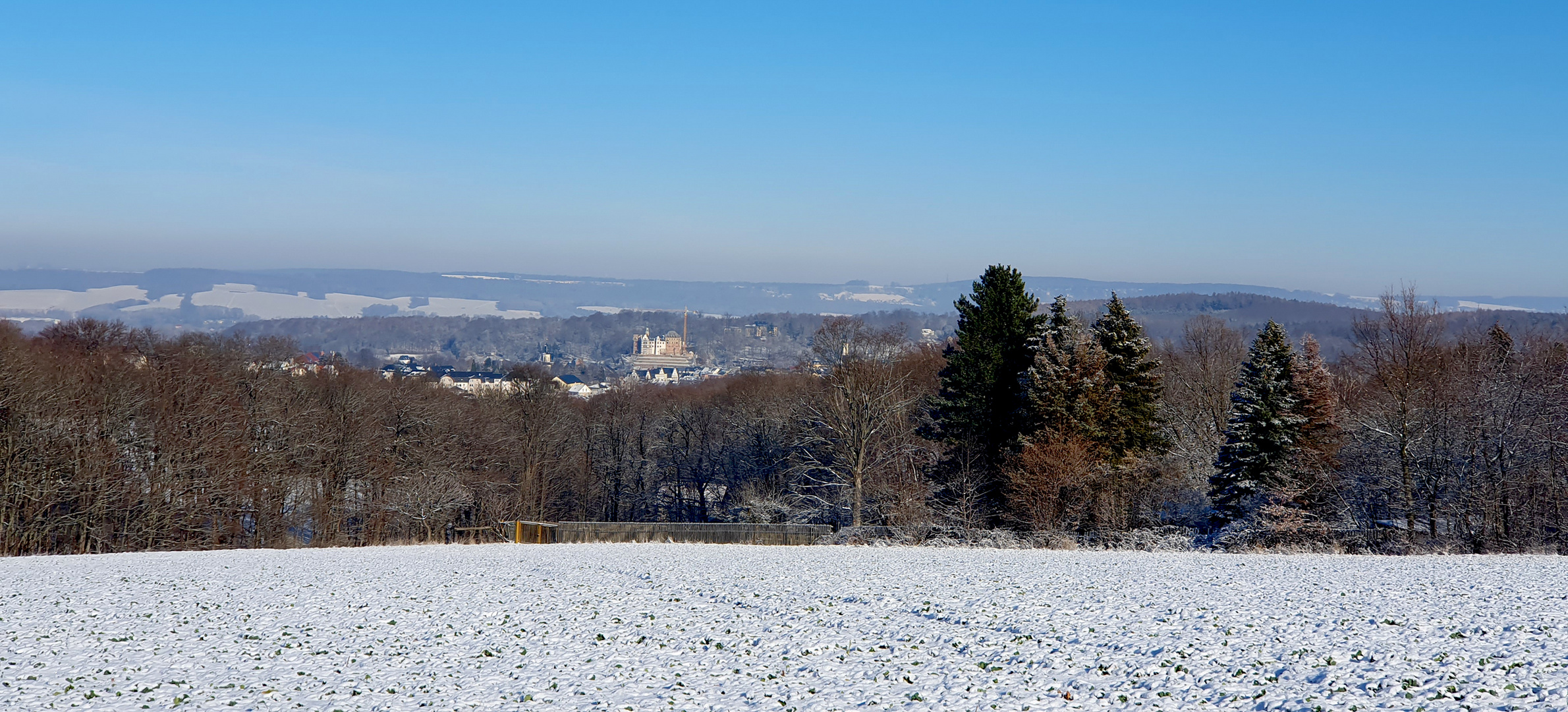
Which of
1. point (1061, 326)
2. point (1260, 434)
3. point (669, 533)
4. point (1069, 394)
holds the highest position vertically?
point (1061, 326)

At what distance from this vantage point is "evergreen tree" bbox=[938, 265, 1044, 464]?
4016cm

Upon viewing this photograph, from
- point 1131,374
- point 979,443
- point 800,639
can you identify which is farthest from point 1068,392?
point 800,639

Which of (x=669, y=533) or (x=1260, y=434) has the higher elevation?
(x=1260, y=434)

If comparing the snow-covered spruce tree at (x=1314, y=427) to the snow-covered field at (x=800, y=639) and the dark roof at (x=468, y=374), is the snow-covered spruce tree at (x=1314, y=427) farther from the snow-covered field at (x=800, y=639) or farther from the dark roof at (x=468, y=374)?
the dark roof at (x=468, y=374)

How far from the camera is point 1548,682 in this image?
9.93 metres

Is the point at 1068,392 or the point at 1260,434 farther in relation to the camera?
the point at 1068,392

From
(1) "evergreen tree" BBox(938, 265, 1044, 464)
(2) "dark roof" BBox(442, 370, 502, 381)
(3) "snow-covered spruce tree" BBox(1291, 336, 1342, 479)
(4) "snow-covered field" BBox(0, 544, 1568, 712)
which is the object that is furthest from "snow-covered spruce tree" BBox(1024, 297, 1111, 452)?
(2) "dark roof" BBox(442, 370, 502, 381)

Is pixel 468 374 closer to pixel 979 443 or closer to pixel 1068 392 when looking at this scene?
pixel 979 443

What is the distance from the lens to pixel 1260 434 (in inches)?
1373

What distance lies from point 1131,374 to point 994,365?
5.29 meters

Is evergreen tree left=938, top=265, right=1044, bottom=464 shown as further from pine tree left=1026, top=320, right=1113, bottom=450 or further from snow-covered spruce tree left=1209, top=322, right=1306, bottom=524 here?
snow-covered spruce tree left=1209, top=322, right=1306, bottom=524

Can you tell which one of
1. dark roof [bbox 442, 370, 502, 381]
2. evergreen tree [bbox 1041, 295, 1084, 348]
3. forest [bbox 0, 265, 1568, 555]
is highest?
evergreen tree [bbox 1041, 295, 1084, 348]

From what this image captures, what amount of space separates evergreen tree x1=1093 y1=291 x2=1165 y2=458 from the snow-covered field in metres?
16.2

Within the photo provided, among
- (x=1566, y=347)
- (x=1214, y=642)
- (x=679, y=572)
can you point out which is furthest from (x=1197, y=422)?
(x=1214, y=642)
